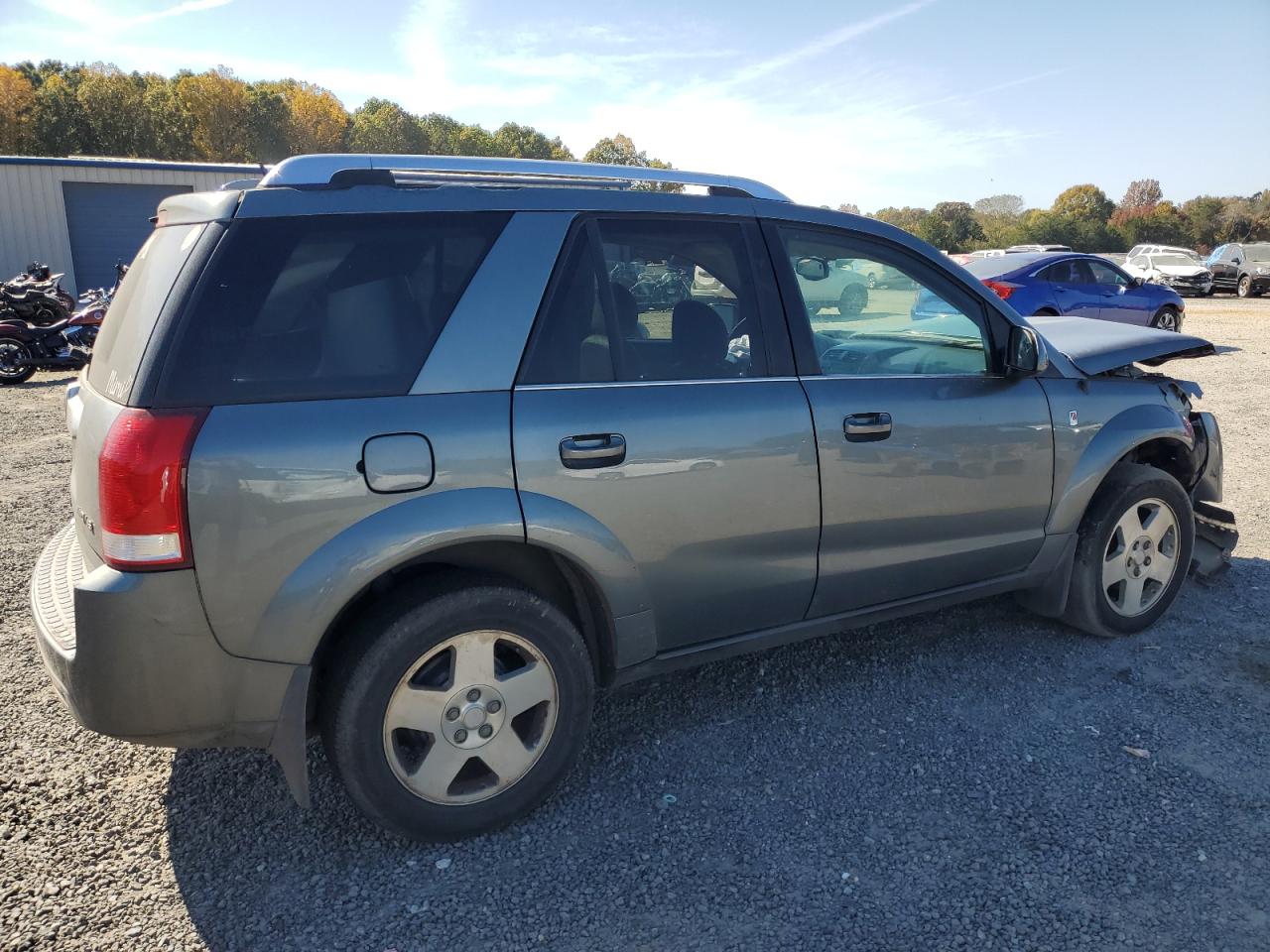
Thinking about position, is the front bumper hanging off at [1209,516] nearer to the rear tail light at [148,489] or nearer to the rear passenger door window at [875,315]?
the rear passenger door window at [875,315]

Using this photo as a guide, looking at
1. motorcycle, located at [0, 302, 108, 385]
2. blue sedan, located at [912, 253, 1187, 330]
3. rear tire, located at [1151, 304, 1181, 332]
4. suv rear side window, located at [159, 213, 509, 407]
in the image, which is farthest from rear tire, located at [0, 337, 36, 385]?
rear tire, located at [1151, 304, 1181, 332]

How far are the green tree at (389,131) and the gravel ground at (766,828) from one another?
203ft

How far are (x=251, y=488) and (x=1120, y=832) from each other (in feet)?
8.96

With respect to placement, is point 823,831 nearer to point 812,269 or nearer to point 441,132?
point 812,269

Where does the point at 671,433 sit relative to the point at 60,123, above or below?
below

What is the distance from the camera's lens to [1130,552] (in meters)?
4.07

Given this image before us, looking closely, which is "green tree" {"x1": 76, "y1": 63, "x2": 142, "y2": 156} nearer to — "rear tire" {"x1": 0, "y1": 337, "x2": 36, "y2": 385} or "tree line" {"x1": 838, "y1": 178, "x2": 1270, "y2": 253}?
"tree line" {"x1": 838, "y1": 178, "x2": 1270, "y2": 253}

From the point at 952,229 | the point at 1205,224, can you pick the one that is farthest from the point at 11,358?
the point at 1205,224

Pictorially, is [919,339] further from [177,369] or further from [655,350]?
[177,369]

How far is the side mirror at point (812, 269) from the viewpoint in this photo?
129 inches

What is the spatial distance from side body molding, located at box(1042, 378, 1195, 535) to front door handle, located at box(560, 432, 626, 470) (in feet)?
6.64

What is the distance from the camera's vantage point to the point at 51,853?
2648 millimetres

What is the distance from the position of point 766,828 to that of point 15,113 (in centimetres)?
6100

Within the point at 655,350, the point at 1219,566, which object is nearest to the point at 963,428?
the point at 655,350
